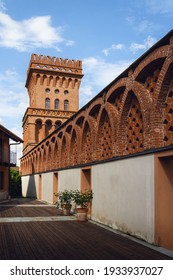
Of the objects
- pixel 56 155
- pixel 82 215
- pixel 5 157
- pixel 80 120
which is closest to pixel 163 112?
pixel 82 215

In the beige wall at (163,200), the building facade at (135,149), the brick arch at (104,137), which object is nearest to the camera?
the beige wall at (163,200)

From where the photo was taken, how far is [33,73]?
1794 inches

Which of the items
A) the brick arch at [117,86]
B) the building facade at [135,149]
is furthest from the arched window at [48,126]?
the brick arch at [117,86]

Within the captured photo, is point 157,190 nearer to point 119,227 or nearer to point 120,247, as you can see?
point 120,247

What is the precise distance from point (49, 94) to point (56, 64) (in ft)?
14.6

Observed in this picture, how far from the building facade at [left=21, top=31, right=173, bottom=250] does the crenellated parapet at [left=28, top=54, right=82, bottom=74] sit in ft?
101

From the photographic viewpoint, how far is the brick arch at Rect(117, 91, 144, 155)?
10.7 m

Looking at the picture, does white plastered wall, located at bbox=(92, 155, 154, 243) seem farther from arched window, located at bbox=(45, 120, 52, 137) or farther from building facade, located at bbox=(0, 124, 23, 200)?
arched window, located at bbox=(45, 120, 52, 137)

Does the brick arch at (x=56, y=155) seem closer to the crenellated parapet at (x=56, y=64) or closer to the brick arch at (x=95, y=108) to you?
the brick arch at (x=95, y=108)

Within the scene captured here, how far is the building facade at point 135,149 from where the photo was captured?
879 cm

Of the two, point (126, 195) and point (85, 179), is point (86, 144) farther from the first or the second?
point (126, 195)

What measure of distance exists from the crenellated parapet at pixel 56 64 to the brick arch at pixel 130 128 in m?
36.1

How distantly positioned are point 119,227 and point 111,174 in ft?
6.52
